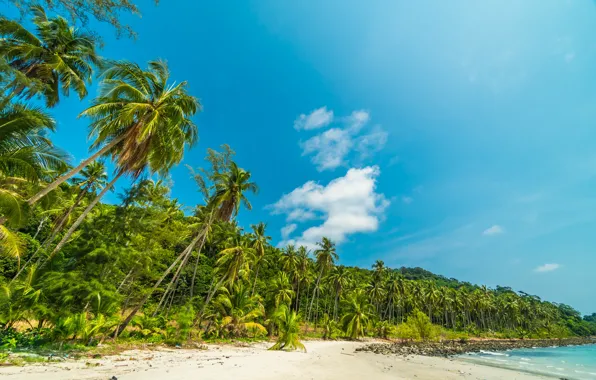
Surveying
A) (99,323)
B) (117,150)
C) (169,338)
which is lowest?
(169,338)

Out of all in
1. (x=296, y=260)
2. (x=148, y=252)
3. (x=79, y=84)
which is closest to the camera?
(x=79, y=84)

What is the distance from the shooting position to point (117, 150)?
38.8 feet

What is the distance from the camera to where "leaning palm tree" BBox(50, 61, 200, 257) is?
11.2 metres

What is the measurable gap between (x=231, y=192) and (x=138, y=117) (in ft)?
28.3

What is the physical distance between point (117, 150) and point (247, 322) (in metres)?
18.5

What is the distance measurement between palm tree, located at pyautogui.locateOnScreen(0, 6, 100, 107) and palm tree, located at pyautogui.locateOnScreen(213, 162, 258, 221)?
363 inches

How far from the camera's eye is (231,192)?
19.5 meters

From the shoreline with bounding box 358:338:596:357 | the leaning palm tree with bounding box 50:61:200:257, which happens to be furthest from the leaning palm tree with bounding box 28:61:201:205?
the shoreline with bounding box 358:338:596:357

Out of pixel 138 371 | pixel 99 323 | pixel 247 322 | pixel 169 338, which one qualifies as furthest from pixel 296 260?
pixel 138 371

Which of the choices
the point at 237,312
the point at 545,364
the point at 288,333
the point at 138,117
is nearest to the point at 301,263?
the point at 237,312

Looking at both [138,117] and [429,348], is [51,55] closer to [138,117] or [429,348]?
[138,117]

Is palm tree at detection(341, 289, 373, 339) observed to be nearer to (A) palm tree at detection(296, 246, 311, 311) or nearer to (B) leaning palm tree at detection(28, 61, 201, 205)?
(A) palm tree at detection(296, 246, 311, 311)

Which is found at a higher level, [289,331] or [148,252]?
[148,252]

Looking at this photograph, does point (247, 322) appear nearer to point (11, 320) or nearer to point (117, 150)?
point (11, 320)
